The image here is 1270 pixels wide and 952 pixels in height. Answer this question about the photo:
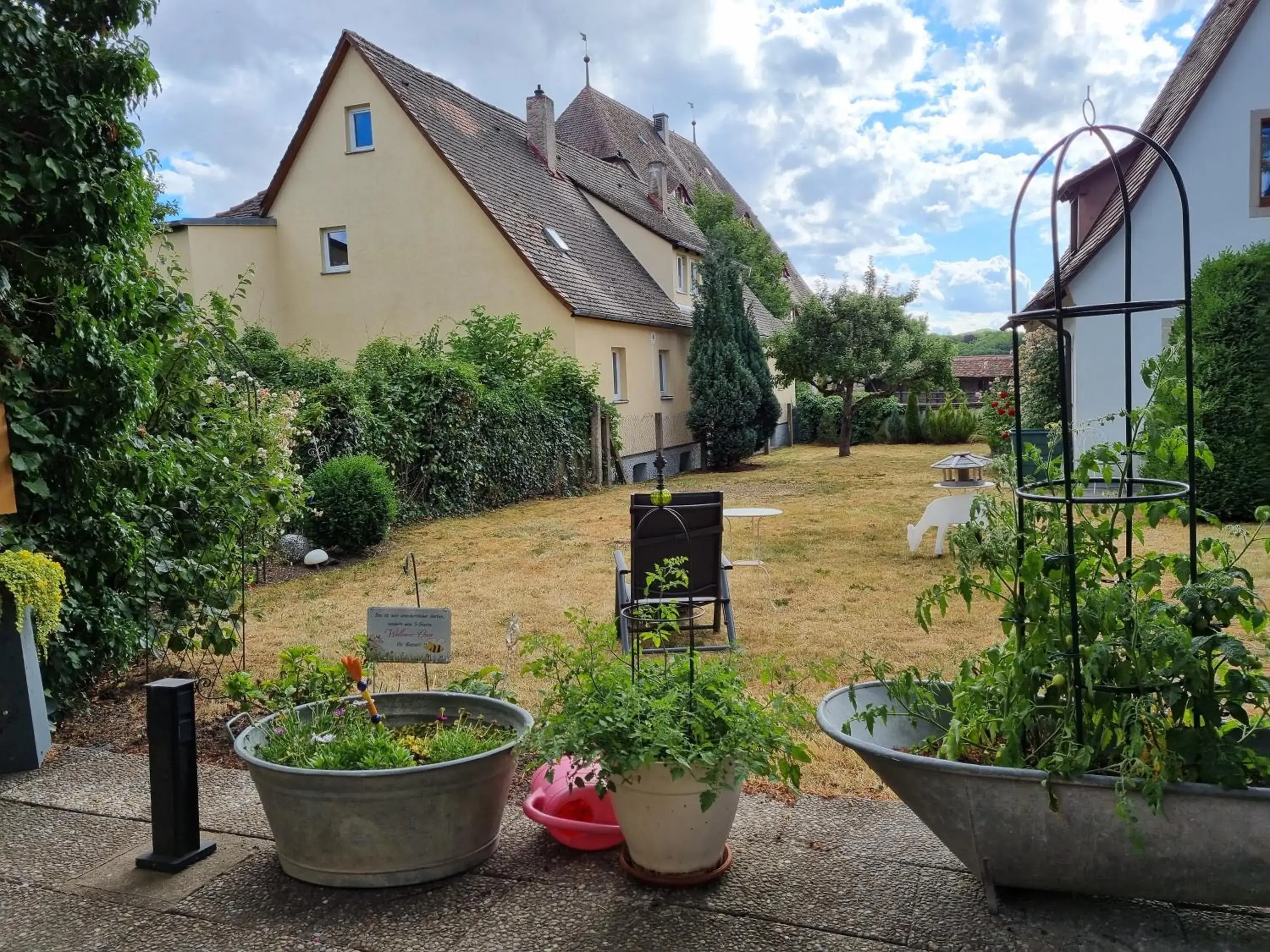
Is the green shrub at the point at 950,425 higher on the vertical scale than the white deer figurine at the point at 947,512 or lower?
higher

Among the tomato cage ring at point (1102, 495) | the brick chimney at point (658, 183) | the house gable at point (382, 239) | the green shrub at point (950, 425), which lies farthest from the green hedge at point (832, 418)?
the tomato cage ring at point (1102, 495)

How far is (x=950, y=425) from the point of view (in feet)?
94.0

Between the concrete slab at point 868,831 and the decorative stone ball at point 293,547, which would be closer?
the concrete slab at point 868,831

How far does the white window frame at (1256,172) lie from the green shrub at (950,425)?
1680 centimetres

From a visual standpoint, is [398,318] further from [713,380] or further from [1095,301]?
[1095,301]

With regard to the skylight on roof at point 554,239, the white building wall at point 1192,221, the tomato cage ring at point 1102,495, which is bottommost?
the tomato cage ring at point 1102,495

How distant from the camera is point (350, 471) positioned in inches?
409

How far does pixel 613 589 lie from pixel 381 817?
546 centimetres

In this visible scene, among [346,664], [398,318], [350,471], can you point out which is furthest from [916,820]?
[398,318]

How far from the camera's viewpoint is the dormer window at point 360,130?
17.6 meters

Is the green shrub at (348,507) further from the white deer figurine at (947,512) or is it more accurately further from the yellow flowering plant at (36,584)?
the yellow flowering plant at (36,584)

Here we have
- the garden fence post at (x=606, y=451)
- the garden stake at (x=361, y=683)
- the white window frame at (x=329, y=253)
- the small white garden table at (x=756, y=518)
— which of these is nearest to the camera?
the garden stake at (x=361, y=683)

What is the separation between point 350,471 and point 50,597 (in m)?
6.53

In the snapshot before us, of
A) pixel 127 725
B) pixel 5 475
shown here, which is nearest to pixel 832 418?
pixel 127 725
